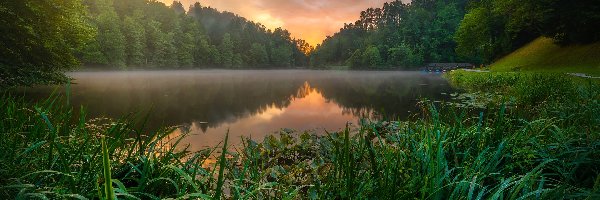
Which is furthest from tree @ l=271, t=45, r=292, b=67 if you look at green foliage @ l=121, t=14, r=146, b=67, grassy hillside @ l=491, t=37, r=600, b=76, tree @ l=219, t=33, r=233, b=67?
grassy hillside @ l=491, t=37, r=600, b=76

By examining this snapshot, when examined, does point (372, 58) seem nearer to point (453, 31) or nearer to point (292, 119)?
point (453, 31)

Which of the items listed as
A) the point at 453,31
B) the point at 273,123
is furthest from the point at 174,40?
the point at 453,31

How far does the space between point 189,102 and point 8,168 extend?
19.7 m

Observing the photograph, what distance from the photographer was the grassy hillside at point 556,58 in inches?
1141

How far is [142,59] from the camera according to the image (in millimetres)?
83062

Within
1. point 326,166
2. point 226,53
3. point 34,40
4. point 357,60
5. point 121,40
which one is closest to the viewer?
point 326,166

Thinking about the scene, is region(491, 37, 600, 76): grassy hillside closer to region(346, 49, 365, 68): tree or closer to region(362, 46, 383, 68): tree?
region(362, 46, 383, 68): tree

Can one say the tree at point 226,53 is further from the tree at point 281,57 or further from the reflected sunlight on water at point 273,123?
the reflected sunlight on water at point 273,123

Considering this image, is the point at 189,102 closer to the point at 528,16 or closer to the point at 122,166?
the point at 122,166

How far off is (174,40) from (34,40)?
8641cm

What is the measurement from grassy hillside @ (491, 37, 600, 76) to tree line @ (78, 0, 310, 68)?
38561 mm

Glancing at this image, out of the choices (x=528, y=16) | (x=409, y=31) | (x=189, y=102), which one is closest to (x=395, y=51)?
(x=409, y=31)

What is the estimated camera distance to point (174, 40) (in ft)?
332

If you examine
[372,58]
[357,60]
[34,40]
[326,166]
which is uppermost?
[372,58]
